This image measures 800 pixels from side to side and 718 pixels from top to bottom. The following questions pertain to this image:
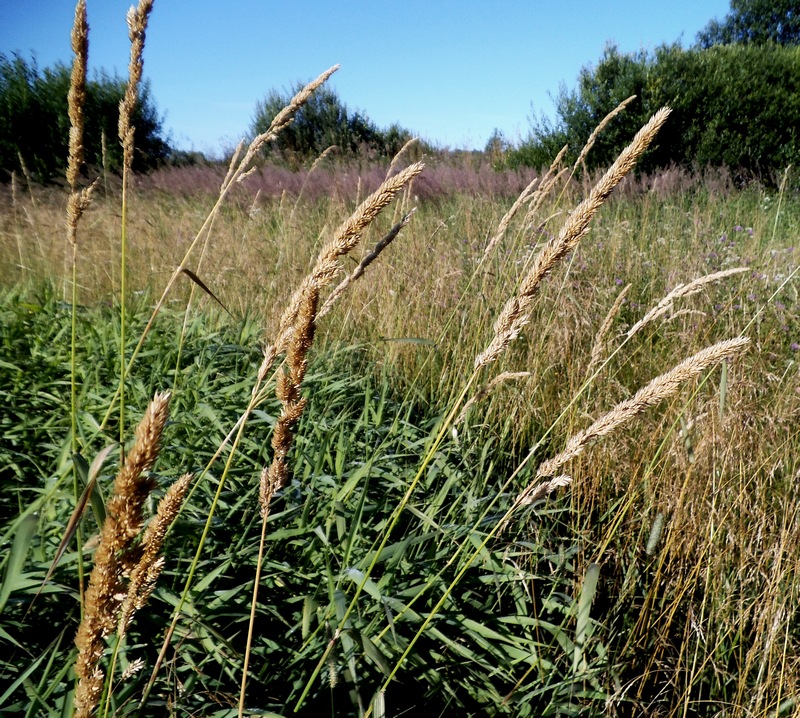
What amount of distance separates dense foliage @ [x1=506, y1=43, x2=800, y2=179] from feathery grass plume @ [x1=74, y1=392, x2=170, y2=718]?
32.7ft

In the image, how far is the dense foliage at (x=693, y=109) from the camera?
9.38m

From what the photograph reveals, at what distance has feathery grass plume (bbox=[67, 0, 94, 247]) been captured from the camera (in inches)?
31.5

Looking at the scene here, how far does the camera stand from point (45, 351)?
7.47ft

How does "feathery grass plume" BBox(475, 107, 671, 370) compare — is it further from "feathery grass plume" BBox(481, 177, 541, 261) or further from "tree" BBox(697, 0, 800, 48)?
"tree" BBox(697, 0, 800, 48)

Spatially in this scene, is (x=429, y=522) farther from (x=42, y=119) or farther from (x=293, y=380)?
(x=42, y=119)

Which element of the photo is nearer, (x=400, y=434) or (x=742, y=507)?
(x=742, y=507)

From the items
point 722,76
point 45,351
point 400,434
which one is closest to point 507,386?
point 400,434

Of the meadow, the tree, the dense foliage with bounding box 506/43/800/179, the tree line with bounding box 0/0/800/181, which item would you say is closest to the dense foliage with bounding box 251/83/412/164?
the tree line with bounding box 0/0/800/181

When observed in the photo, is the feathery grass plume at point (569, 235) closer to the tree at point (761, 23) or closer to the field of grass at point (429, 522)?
the field of grass at point (429, 522)

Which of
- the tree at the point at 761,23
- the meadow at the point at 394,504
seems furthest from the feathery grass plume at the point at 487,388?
the tree at the point at 761,23

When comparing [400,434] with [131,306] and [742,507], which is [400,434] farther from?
[131,306]

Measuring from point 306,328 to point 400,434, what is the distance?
4.82ft

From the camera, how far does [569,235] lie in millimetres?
665

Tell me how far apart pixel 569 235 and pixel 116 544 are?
549mm
